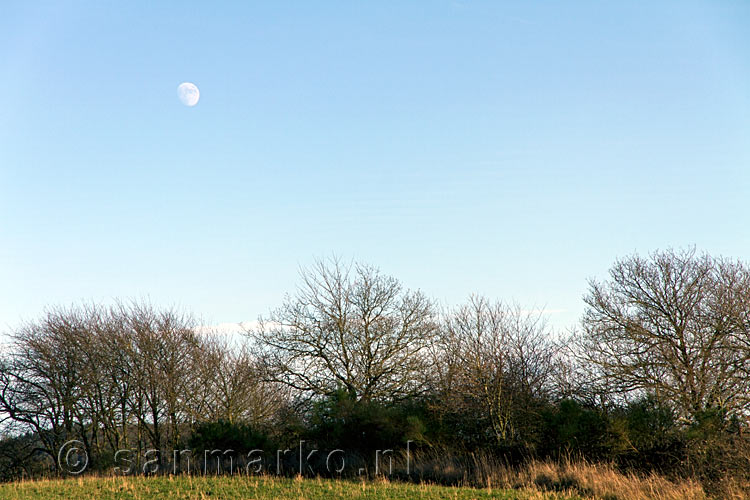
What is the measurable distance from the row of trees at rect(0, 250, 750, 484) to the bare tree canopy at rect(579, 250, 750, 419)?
2.5 inches

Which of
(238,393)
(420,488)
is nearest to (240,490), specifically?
(420,488)

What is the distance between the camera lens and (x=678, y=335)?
21.4 meters

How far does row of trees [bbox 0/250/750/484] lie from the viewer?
18.4 m

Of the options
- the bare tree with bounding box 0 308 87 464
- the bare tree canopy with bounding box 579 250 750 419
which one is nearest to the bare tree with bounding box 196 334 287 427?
Answer: the bare tree with bounding box 0 308 87 464

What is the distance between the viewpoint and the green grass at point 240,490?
12.8 m

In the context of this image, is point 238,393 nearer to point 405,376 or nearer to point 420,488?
point 405,376

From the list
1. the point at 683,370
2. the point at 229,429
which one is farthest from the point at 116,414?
the point at 683,370

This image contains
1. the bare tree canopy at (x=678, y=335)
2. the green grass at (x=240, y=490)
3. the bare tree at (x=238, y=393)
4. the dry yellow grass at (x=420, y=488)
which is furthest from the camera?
the bare tree at (x=238, y=393)

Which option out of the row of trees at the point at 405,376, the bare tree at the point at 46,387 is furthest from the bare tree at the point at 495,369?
the bare tree at the point at 46,387

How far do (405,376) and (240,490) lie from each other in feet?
33.5

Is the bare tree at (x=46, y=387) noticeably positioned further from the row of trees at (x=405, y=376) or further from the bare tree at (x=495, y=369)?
the bare tree at (x=495, y=369)

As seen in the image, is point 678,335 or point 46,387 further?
point 46,387

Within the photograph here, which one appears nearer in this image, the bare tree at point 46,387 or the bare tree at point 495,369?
the bare tree at point 495,369

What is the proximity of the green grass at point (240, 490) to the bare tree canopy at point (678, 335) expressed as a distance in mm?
9441
